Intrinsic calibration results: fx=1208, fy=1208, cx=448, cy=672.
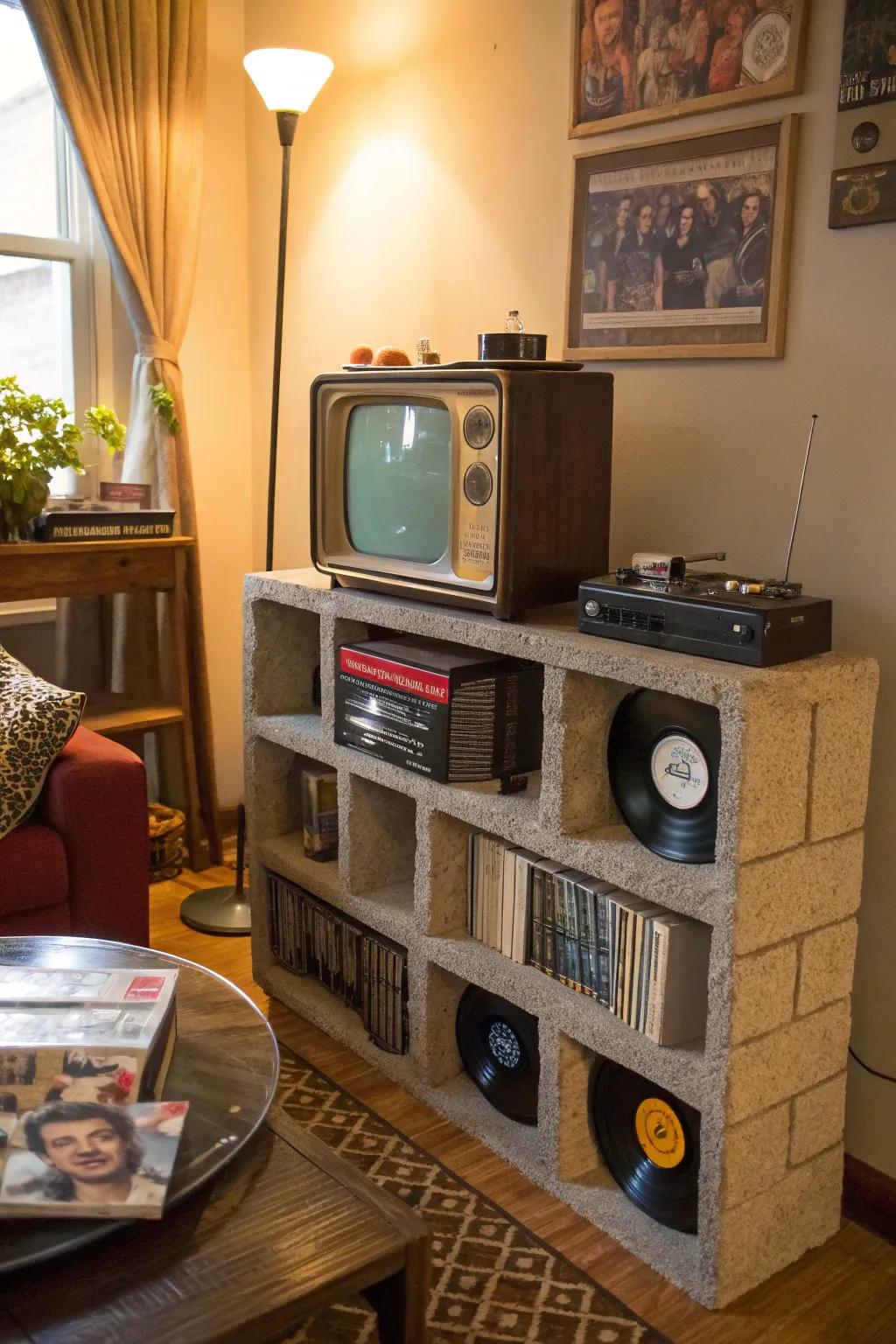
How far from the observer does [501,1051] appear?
2.03 metres

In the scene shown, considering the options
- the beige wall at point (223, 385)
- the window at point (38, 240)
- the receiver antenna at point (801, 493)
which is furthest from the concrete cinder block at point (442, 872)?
the window at point (38, 240)

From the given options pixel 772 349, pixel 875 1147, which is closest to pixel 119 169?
pixel 772 349

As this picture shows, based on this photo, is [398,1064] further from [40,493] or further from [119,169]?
[119,169]

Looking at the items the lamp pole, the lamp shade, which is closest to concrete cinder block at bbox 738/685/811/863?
the lamp pole

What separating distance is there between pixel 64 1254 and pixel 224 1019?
43cm

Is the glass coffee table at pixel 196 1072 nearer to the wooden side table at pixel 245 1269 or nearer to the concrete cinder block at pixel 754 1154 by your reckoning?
the wooden side table at pixel 245 1269

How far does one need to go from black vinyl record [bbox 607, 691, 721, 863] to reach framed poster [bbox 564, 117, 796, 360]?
596 millimetres

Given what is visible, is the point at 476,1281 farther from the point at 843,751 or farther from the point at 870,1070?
the point at 843,751

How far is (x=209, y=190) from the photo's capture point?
3.11 metres

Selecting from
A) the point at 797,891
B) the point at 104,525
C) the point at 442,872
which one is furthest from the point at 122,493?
the point at 797,891

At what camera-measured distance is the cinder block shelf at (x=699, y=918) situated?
154 centimetres

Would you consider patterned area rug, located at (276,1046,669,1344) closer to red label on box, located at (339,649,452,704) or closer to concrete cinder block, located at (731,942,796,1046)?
concrete cinder block, located at (731,942,796,1046)

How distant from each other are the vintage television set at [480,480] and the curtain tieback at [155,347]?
39.1 inches

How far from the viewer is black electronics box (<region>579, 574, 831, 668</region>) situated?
154 centimetres
